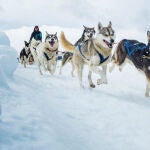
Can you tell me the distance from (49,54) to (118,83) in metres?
3.87

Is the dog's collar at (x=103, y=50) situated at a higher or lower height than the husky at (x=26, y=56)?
higher

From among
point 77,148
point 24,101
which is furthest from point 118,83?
point 77,148

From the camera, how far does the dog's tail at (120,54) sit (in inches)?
466

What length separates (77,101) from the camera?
29.3 ft

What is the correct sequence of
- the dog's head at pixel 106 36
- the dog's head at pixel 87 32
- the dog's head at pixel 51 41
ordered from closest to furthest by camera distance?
the dog's head at pixel 106 36, the dog's head at pixel 87 32, the dog's head at pixel 51 41

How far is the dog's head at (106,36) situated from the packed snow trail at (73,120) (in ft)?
3.98

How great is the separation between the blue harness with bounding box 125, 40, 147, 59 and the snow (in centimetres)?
117

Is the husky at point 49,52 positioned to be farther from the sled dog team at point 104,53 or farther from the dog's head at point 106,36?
the dog's head at point 106,36

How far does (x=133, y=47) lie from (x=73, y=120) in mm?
4655

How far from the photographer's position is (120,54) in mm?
12086

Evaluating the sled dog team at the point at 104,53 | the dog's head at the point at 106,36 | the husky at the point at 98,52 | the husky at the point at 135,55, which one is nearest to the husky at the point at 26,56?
the sled dog team at the point at 104,53

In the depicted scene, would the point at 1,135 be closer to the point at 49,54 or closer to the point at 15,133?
the point at 15,133

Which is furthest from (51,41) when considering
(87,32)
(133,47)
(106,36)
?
(106,36)

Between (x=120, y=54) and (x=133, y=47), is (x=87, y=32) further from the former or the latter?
(x=133, y=47)
